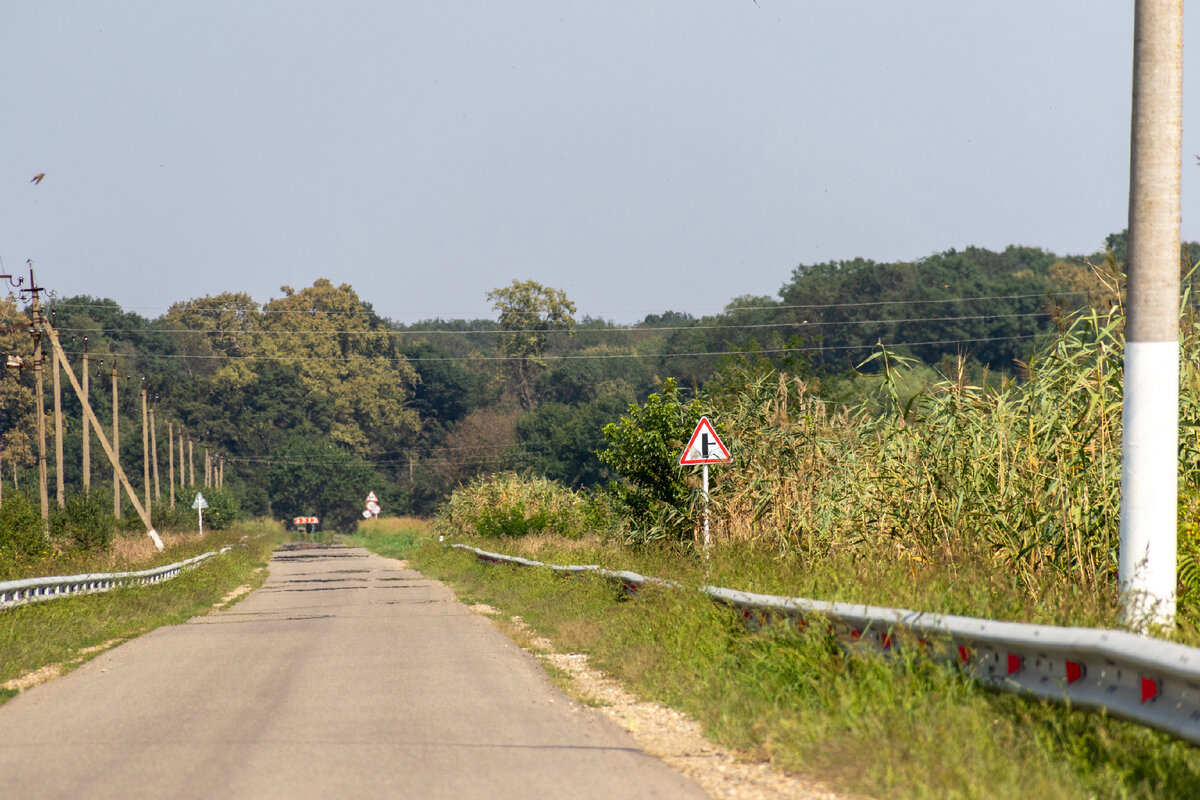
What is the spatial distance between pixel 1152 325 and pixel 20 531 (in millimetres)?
24755

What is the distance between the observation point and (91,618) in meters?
17.2

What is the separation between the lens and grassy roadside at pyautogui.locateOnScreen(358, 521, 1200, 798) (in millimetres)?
5422

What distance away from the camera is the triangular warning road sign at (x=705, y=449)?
55.3ft

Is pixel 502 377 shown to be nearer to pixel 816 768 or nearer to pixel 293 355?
pixel 293 355

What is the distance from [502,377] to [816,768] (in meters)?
109

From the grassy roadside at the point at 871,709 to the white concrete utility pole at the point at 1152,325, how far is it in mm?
481

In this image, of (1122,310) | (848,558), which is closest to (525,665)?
(848,558)

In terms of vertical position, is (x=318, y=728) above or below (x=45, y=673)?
above

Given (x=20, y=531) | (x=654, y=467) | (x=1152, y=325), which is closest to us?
(x=1152, y=325)

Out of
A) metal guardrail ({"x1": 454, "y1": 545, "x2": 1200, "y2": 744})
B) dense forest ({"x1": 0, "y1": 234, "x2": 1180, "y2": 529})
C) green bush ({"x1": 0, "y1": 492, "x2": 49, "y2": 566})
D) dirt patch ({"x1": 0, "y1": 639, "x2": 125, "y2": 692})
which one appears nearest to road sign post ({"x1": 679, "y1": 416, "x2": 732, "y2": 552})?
dirt patch ({"x1": 0, "y1": 639, "x2": 125, "y2": 692})

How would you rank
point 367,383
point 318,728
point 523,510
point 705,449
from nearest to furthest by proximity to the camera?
point 318,728, point 705,449, point 523,510, point 367,383

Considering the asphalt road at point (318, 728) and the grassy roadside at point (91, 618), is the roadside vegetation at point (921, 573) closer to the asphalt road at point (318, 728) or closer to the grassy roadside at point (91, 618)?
the asphalt road at point (318, 728)

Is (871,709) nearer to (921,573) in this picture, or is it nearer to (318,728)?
(921,573)

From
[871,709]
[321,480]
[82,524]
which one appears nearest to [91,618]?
[871,709]
